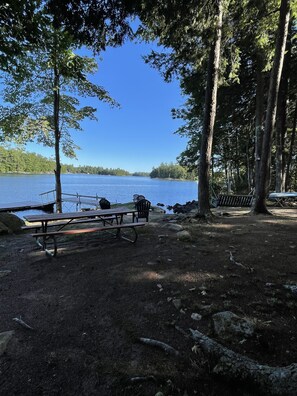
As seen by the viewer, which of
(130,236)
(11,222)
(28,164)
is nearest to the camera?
(130,236)

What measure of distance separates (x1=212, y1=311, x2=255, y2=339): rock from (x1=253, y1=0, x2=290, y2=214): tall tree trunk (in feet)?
22.8

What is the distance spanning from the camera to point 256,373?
1.65 metres

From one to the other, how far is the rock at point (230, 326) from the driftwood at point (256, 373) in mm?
357

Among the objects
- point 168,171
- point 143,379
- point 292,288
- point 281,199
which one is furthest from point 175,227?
point 168,171

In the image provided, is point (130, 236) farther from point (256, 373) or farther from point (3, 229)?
point (256, 373)

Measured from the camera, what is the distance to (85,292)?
3244 millimetres

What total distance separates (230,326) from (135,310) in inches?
40.7

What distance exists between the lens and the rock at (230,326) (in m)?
2.21

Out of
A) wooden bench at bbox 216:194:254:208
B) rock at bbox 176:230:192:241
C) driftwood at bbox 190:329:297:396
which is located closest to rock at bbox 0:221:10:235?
rock at bbox 176:230:192:241

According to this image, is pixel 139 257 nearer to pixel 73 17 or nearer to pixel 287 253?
pixel 287 253

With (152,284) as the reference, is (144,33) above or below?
above

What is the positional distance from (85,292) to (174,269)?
4.52ft

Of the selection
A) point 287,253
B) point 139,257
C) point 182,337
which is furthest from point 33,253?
point 287,253

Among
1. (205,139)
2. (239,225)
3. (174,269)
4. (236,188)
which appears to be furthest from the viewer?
(236,188)
